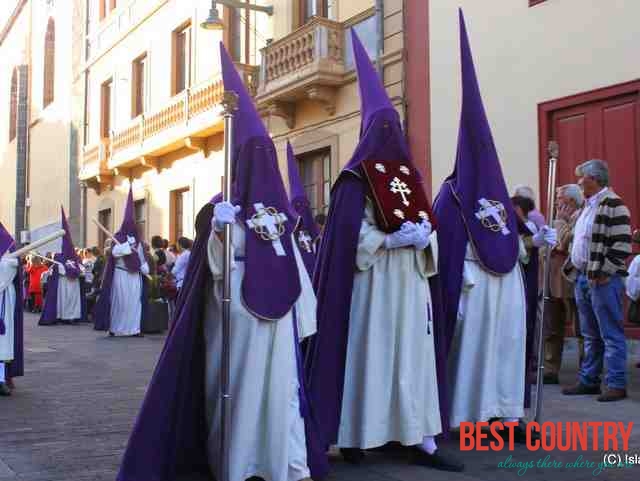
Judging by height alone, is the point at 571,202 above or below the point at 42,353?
above

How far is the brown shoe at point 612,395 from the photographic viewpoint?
6.56 meters

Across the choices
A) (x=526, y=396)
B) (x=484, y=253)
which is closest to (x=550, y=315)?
(x=526, y=396)

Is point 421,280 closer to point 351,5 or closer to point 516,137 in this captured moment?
point 516,137

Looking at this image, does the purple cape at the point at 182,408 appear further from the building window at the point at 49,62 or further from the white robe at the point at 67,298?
the building window at the point at 49,62

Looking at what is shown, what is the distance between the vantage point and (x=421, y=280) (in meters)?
4.93

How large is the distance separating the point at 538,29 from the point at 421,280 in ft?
22.4

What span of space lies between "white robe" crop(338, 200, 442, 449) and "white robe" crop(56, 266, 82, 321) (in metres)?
14.9

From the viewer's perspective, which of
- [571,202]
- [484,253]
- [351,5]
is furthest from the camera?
[351,5]

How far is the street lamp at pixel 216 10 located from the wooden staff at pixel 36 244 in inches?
329

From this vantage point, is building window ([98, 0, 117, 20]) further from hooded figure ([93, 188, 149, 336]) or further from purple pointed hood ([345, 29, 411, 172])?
purple pointed hood ([345, 29, 411, 172])

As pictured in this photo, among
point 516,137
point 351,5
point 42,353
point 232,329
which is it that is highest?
point 351,5

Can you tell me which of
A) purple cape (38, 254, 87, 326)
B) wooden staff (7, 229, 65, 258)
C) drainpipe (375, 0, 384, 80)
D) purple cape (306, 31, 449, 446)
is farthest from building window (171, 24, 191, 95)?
purple cape (306, 31, 449, 446)

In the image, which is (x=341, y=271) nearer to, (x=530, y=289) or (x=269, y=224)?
(x=269, y=224)

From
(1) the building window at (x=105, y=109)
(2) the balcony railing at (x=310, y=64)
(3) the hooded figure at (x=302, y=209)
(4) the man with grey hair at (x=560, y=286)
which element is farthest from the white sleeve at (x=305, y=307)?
(1) the building window at (x=105, y=109)
